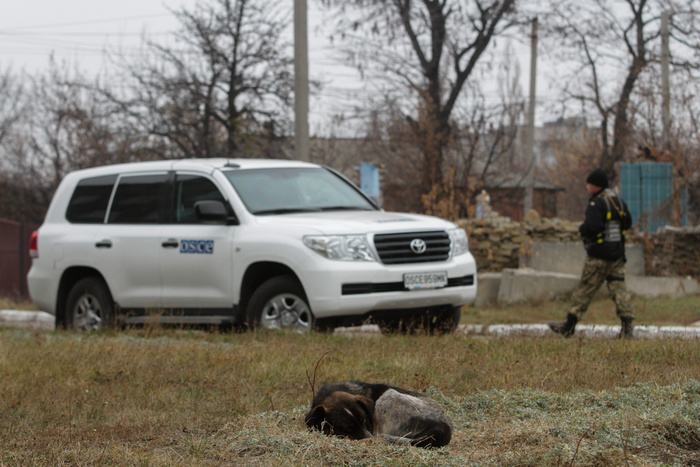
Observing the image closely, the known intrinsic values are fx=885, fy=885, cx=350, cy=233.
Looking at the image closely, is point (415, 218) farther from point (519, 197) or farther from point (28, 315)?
point (519, 197)

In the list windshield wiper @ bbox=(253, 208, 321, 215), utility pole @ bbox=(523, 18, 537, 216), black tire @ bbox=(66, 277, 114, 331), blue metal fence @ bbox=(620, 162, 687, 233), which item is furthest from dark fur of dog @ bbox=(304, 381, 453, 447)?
utility pole @ bbox=(523, 18, 537, 216)

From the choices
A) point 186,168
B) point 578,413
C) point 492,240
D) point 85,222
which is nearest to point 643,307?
point 492,240

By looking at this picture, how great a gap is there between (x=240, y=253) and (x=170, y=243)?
3.36ft

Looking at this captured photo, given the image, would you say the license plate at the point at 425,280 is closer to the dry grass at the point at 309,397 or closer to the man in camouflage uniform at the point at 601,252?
the dry grass at the point at 309,397

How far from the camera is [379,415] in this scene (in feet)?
13.7

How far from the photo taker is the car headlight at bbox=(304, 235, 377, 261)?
7.70 m

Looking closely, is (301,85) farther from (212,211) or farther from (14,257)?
(14,257)

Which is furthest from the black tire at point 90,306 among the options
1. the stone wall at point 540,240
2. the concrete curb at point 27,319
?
the stone wall at point 540,240

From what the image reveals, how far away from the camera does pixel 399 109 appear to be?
2367 cm

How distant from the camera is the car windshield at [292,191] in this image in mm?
8703

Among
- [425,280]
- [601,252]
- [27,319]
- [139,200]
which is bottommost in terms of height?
[27,319]

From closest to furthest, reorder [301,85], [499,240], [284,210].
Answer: [284,210]
[301,85]
[499,240]

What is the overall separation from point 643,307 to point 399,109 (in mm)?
12458

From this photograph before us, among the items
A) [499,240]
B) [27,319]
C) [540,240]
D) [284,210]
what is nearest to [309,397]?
[284,210]
